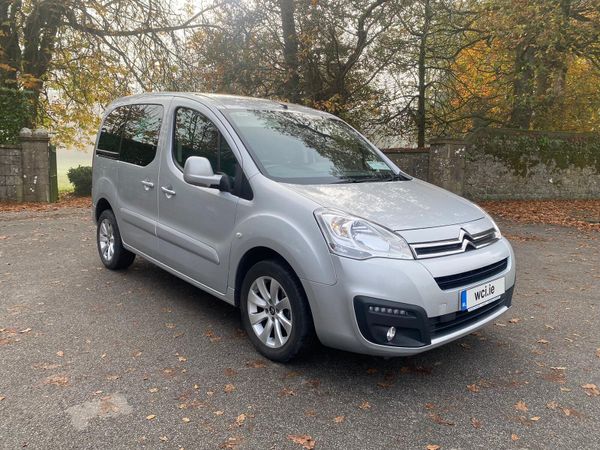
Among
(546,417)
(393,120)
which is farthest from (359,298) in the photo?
(393,120)

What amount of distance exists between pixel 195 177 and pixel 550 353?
9.87 ft

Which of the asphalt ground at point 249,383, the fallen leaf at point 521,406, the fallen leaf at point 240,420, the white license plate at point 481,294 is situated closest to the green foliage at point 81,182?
→ the asphalt ground at point 249,383

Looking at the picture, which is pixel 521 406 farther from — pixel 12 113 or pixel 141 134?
pixel 12 113

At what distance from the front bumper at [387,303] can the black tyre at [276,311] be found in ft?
0.52

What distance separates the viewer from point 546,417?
2.86 meters

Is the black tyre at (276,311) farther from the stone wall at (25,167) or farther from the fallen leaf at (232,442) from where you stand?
the stone wall at (25,167)

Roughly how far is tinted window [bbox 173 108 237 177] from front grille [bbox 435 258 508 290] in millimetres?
1744

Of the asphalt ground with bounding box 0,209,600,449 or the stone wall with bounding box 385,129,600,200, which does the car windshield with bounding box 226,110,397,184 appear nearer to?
the asphalt ground with bounding box 0,209,600,449

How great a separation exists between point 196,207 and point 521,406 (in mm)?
2725

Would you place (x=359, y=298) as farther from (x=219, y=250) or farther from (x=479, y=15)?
(x=479, y=15)

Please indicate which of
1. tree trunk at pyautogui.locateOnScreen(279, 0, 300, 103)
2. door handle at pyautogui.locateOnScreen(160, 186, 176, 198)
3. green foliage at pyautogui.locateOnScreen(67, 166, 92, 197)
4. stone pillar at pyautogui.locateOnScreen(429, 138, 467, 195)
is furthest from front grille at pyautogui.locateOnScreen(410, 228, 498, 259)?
green foliage at pyautogui.locateOnScreen(67, 166, 92, 197)

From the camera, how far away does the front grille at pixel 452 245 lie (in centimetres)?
300

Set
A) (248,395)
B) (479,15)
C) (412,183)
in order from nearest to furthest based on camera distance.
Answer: (248,395), (412,183), (479,15)

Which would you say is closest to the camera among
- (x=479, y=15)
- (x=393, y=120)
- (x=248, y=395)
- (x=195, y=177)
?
(x=248, y=395)
